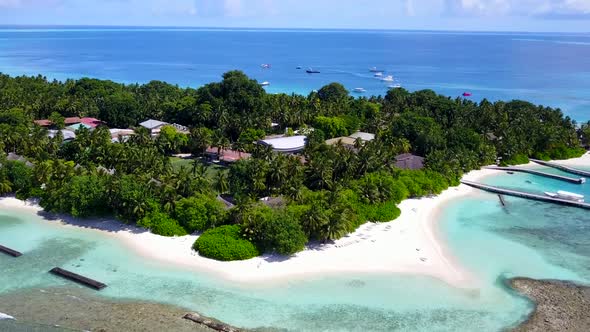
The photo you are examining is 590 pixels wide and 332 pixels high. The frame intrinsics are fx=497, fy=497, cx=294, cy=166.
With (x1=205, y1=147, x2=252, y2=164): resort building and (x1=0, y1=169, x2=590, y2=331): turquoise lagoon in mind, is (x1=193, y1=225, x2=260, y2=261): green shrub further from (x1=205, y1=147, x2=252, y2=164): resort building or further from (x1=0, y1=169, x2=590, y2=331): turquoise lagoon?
(x1=205, y1=147, x2=252, y2=164): resort building

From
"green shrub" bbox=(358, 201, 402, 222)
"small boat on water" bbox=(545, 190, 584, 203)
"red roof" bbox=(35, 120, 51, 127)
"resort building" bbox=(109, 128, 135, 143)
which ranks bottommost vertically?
"small boat on water" bbox=(545, 190, 584, 203)

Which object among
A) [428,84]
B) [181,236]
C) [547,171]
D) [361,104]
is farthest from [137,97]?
[428,84]

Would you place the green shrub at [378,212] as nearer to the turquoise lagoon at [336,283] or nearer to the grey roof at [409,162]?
the turquoise lagoon at [336,283]

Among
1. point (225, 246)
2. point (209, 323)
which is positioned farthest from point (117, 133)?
point (209, 323)

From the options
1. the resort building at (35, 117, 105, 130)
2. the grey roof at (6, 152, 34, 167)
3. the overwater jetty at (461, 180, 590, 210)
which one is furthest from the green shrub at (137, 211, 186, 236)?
the resort building at (35, 117, 105, 130)

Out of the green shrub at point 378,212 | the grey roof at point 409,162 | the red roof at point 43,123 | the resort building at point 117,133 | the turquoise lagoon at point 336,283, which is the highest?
the red roof at point 43,123

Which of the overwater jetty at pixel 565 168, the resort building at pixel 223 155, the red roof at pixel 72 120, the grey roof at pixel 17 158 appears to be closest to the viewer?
the grey roof at pixel 17 158

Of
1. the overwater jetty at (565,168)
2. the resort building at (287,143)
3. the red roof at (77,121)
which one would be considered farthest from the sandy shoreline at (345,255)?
the red roof at (77,121)


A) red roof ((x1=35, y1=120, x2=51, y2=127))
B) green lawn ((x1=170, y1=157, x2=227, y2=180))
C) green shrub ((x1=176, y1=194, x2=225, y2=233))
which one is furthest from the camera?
red roof ((x1=35, y1=120, x2=51, y2=127))
